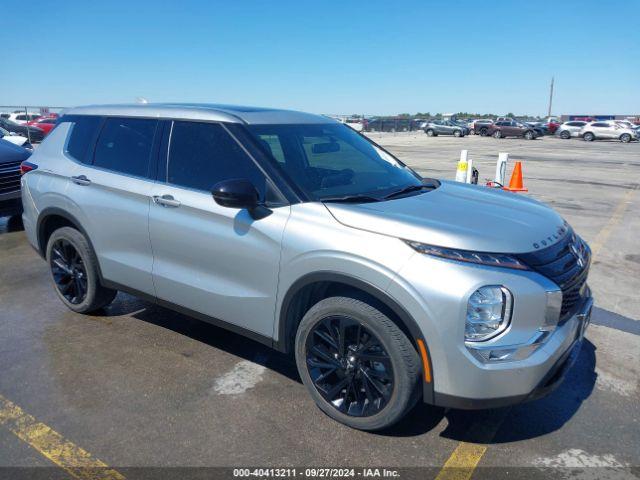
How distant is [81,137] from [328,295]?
9.09 feet

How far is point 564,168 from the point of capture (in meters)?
18.6

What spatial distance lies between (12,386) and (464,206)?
3.20m

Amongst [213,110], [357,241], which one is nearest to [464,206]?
[357,241]

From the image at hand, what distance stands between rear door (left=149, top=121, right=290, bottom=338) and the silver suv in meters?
0.01

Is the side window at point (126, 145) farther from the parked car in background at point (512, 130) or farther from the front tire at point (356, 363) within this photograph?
the parked car in background at point (512, 130)

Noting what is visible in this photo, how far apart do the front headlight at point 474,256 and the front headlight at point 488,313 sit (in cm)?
13

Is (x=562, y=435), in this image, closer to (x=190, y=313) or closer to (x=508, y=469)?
(x=508, y=469)

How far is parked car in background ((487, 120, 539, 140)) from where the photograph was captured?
4591cm

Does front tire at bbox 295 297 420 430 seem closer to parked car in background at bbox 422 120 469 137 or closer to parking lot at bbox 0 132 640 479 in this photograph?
parking lot at bbox 0 132 640 479

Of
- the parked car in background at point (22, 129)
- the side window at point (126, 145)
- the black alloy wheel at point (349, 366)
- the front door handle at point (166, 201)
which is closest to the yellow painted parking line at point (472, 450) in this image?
the black alloy wheel at point (349, 366)

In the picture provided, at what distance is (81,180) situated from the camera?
4.36 metres

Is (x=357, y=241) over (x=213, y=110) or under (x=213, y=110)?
under

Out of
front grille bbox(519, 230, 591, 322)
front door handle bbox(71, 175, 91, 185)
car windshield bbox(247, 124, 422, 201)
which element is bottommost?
front grille bbox(519, 230, 591, 322)

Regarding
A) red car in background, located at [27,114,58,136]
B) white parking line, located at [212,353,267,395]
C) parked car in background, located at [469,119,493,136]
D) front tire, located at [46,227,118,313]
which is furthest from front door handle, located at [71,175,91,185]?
parked car in background, located at [469,119,493,136]
